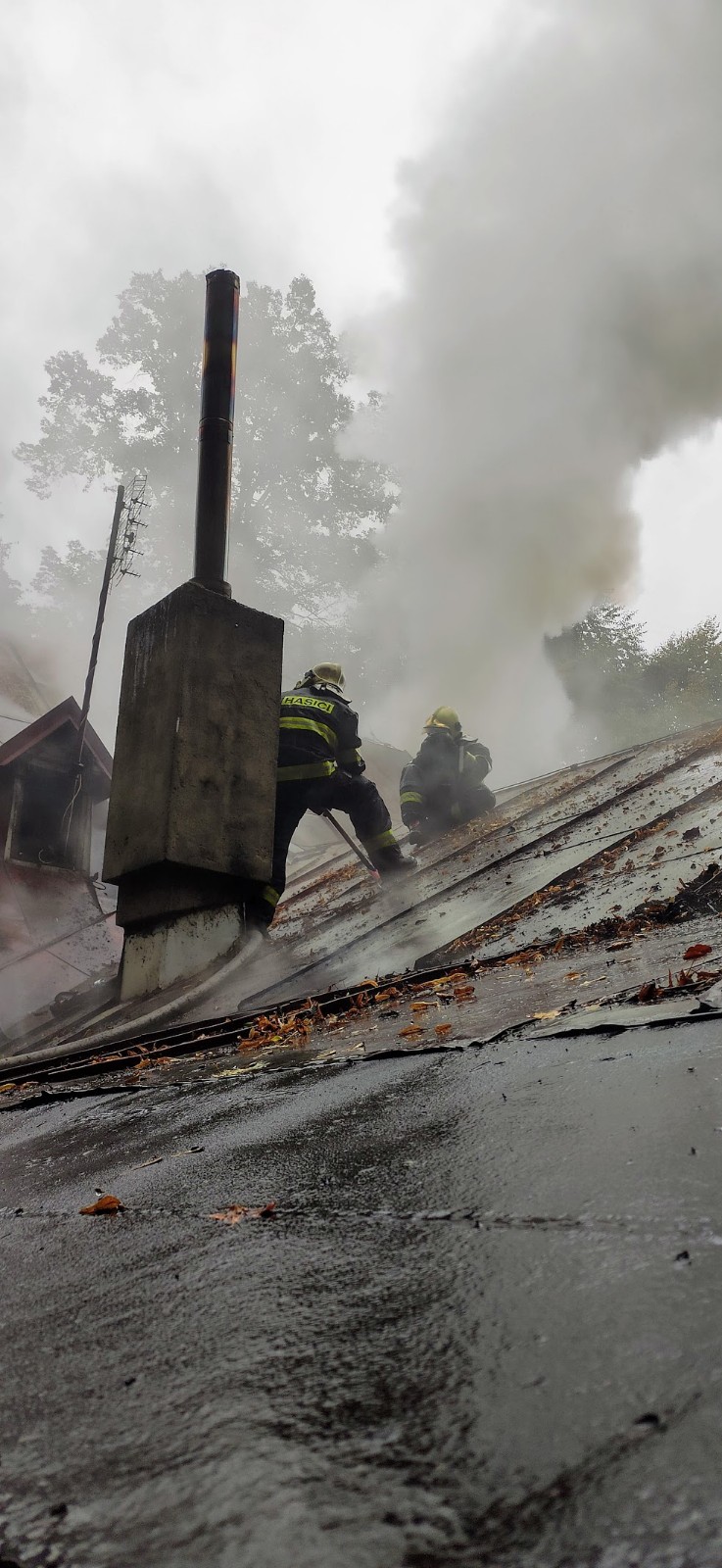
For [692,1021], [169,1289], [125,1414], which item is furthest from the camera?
[692,1021]

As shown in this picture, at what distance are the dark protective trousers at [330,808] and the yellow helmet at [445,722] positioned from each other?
118 inches

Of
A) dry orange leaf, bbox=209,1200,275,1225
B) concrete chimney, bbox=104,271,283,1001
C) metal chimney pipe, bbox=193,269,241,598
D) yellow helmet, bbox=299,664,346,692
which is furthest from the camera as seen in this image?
yellow helmet, bbox=299,664,346,692

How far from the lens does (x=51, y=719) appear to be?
11.3 m

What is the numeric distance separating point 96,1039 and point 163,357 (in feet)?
86.7

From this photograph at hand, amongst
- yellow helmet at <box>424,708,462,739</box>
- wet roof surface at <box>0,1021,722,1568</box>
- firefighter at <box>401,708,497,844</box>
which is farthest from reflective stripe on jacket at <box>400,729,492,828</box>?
wet roof surface at <box>0,1021,722,1568</box>

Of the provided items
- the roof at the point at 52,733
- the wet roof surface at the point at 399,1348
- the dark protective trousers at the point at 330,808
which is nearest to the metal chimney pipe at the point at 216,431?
the dark protective trousers at the point at 330,808

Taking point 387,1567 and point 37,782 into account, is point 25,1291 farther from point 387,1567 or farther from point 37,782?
point 37,782

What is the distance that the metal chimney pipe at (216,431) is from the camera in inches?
260

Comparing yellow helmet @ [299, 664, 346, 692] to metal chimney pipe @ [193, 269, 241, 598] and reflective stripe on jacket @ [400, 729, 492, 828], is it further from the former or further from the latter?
reflective stripe on jacket @ [400, 729, 492, 828]

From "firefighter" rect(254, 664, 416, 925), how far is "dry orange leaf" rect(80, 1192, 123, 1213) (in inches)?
170

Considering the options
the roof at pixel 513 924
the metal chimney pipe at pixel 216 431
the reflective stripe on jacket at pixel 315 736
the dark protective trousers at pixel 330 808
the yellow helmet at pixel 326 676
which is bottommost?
the roof at pixel 513 924

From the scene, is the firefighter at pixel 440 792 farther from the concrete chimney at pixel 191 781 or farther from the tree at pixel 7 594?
the tree at pixel 7 594

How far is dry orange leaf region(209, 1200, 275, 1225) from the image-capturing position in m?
1.40

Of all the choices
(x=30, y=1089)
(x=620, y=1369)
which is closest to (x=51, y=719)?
(x=30, y=1089)
